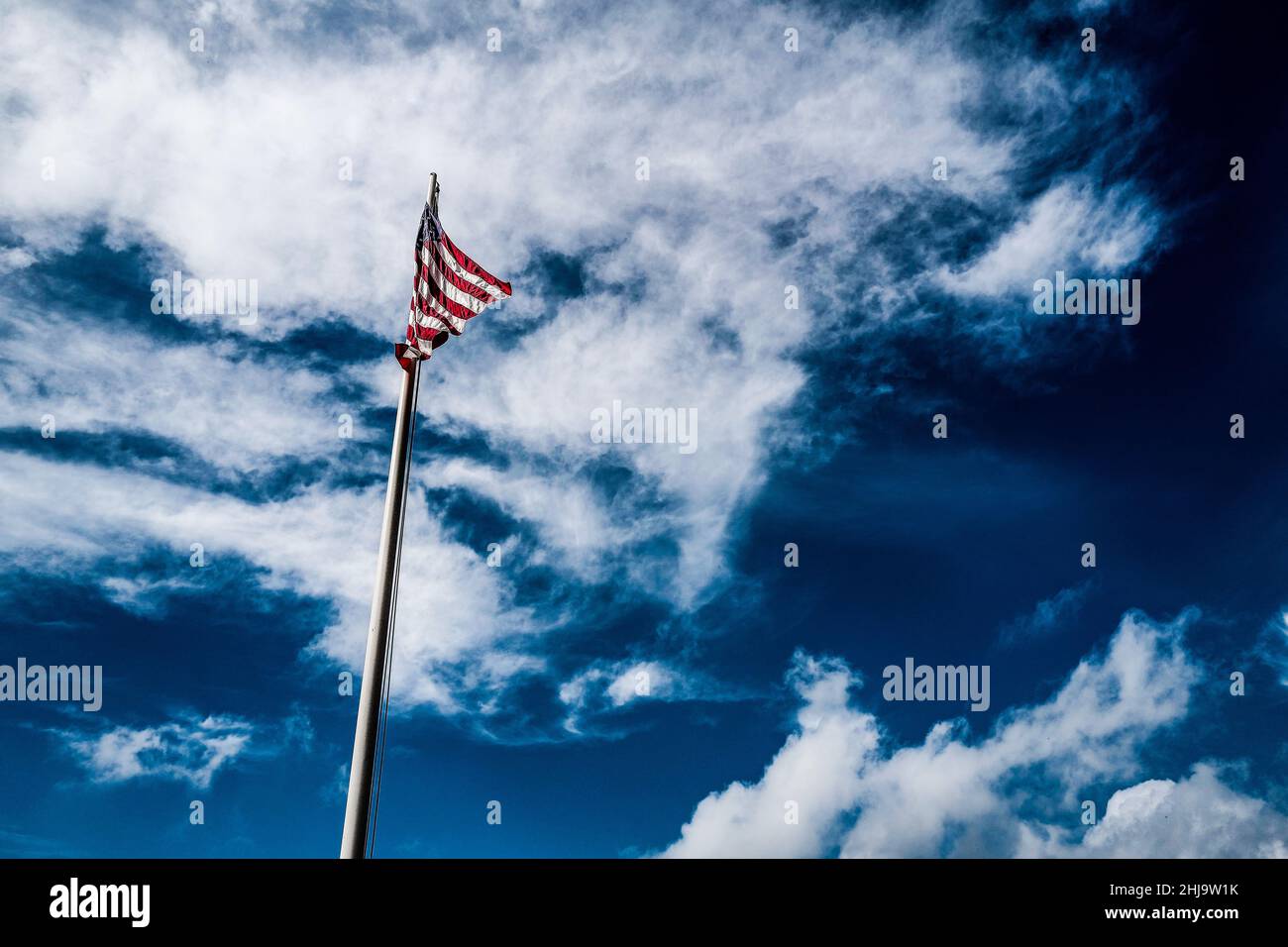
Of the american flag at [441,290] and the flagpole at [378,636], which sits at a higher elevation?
the american flag at [441,290]

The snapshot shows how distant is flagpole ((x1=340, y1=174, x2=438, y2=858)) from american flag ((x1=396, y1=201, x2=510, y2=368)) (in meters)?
0.84

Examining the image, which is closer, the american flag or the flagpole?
the flagpole

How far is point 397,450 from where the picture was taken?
47.7 ft

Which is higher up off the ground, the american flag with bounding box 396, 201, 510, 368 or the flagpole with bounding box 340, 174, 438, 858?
the american flag with bounding box 396, 201, 510, 368

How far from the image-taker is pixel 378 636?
13102 millimetres

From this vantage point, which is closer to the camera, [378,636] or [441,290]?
[378,636]

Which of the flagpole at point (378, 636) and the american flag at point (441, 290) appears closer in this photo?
the flagpole at point (378, 636)

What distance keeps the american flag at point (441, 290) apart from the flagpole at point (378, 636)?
2.77 feet

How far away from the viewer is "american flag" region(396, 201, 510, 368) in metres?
15.7

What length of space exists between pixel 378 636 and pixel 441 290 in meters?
7.13

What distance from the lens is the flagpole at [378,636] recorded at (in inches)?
472
